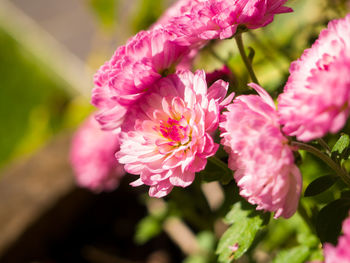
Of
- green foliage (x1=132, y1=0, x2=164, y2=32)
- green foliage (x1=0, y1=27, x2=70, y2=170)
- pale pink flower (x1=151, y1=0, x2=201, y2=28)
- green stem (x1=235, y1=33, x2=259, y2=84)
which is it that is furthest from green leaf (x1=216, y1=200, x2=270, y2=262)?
green foliage (x1=0, y1=27, x2=70, y2=170)

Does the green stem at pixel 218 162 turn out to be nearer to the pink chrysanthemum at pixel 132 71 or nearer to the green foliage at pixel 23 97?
the pink chrysanthemum at pixel 132 71

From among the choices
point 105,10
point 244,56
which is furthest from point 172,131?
point 105,10

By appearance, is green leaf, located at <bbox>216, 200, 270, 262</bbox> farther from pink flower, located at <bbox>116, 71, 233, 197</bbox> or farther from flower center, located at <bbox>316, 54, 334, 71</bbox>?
flower center, located at <bbox>316, 54, 334, 71</bbox>

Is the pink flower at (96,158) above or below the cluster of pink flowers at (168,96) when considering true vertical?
below

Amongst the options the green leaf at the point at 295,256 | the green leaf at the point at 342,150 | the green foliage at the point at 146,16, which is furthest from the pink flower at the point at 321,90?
the green foliage at the point at 146,16

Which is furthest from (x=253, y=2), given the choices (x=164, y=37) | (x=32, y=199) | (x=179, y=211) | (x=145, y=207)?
(x=145, y=207)

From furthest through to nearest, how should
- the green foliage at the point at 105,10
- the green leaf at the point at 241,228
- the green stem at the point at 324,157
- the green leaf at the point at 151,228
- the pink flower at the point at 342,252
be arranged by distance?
the green foliage at the point at 105,10, the green leaf at the point at 151,228, the green leaf at the point at 241,228, the green stem at the point at 324,157, the pink flower at the point at 342,252

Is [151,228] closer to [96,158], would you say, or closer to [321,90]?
[96,158]
